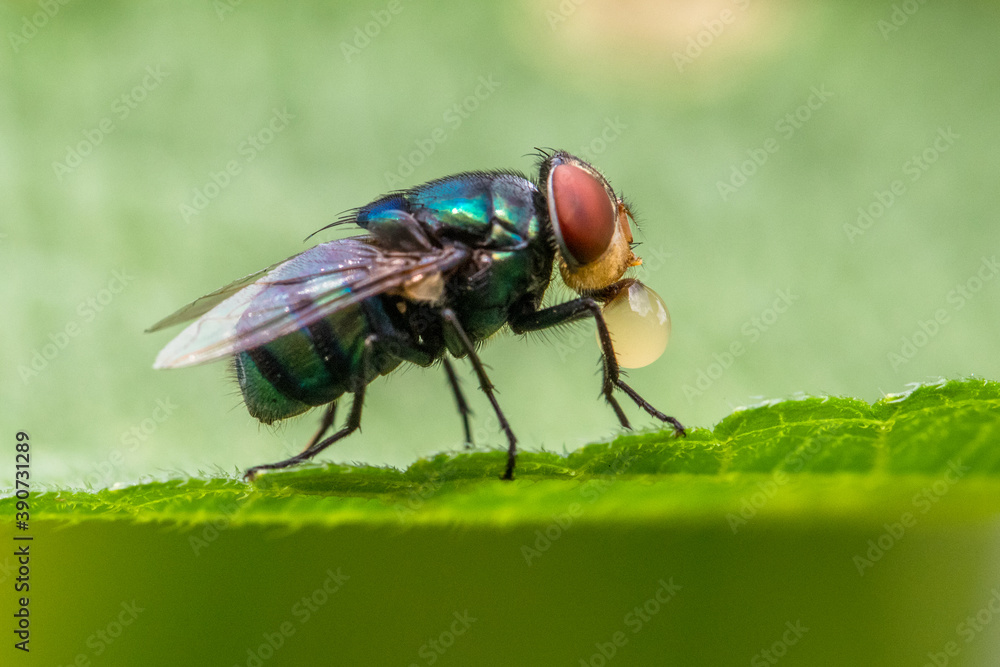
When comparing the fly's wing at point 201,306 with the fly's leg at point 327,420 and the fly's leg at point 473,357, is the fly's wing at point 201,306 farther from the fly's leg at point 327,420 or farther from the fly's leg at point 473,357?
the fly's leg at point 327,420

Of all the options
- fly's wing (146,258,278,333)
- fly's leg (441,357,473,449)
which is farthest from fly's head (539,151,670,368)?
fly's wing (146,258,278,333)

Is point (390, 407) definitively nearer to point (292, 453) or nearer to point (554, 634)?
point (292, 453)

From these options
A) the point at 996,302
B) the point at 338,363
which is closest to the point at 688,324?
the point at 996,302

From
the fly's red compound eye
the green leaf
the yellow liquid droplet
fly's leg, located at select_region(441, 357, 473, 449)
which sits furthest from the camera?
fly's leg, located at select_region(441, 357, 473, 449)

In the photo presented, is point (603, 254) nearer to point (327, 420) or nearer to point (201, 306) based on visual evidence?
point (327, 420)

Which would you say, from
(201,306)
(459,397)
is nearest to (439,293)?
(459,397)

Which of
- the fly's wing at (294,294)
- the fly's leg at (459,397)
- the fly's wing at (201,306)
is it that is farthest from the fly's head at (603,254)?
the fly's wing at (201,306)

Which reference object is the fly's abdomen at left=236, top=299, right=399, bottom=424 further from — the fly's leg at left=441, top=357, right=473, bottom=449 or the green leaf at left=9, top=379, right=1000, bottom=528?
the green leaf at left=9, top=379, right=1000, bottom=528
